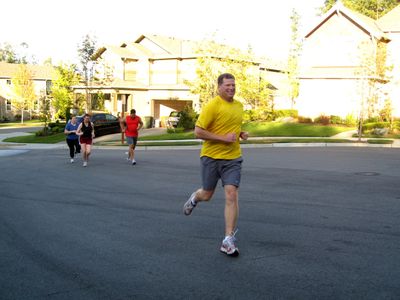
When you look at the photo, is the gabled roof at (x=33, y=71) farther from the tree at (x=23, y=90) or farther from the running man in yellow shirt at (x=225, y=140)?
the running man in yellow shirt at (x=225, y=140)

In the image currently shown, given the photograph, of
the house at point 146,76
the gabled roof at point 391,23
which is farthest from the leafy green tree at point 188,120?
the gabled roof at point 391,23

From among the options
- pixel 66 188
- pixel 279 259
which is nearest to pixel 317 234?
pixel 279 259

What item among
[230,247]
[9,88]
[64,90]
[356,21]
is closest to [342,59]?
[356,21]

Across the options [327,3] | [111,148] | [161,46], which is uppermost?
[327,3]

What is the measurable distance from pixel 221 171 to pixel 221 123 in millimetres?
573

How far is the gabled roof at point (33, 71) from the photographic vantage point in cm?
6934

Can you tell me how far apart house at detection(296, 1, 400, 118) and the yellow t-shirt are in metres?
28.7

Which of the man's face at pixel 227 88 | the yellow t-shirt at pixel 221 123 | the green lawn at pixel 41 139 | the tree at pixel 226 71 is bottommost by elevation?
the green lawn at pixel 41 139

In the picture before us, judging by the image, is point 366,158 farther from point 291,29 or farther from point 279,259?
point 291,29

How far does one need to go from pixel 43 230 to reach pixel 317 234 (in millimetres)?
3779

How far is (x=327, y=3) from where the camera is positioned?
5834cm

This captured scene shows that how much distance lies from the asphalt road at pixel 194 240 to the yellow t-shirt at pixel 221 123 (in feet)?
3.75

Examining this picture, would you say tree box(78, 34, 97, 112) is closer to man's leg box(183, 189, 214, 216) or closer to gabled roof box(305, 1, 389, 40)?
gabled roof box(305, 1, 389, 40)

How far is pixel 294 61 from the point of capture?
157ft
